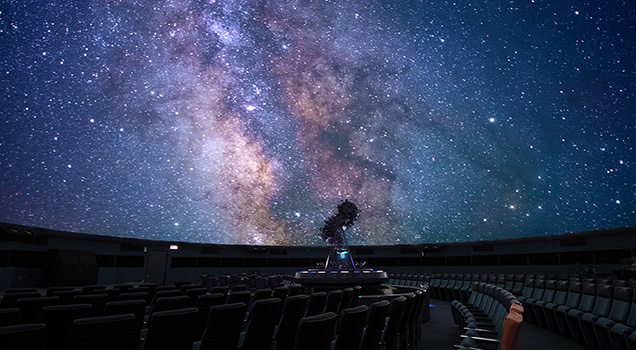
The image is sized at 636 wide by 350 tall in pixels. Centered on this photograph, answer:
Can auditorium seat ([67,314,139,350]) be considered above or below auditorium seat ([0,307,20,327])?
above

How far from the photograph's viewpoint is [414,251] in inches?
985

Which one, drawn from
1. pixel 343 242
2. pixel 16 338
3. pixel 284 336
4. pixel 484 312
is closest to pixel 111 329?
pixel 16 338

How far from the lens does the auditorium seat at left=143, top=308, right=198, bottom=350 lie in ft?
8.54

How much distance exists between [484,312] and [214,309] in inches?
217

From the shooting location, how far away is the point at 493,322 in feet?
16.5

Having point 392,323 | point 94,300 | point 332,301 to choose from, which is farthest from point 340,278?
point 94,300

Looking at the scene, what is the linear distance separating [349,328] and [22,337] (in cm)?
233

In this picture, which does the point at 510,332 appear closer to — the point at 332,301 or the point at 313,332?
the point at 313,332

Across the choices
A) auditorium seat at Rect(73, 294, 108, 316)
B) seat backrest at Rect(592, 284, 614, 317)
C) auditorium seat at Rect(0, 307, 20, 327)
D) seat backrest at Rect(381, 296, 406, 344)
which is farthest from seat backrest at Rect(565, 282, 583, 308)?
auditorium seat at Rect(0, 307, 20, 327)

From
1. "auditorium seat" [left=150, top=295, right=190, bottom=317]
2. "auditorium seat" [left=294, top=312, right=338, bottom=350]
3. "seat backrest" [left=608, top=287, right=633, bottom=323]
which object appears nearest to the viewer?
"auditorium seat" [left=294, top=312, right=338, bottom=350]

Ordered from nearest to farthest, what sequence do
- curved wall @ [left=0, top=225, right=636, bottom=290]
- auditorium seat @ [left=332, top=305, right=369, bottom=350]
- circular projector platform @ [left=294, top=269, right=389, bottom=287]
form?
auditorium seat @ [left=332, top=305, right=369, bottom=350]
circular projector platform @ [left=294, top=269, right=389, bottom=287]
curved wall @ [left=0, top=225, right=636, bottom=290]

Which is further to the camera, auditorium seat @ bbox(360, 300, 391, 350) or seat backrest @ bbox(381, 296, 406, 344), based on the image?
seat backrest @ bbox(381, 296, 406, 344)

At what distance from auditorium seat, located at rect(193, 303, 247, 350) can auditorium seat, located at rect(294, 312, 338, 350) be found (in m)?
0.85

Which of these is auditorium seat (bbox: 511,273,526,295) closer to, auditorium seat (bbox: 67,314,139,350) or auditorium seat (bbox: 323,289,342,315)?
auditorium seat (bbox: 323,289,342,315)
